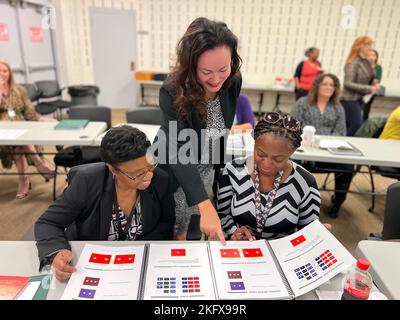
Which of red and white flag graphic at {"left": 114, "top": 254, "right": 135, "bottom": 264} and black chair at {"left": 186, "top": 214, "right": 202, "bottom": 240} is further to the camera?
black chair at {"left": 186, "top": 214, "right": 202, "bottom": 240}

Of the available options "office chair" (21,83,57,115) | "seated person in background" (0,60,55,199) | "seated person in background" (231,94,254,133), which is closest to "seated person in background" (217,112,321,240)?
"seated person in background" (231,94,254,133)

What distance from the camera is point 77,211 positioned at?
119 cm

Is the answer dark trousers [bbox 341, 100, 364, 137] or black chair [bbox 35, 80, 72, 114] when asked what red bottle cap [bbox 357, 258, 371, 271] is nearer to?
dark trousers [bbox 341, 100, 364, 137]

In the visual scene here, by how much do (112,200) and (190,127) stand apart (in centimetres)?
42

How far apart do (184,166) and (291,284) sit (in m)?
0.54

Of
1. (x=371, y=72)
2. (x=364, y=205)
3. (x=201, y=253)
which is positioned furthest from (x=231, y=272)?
(x=371, y=72)

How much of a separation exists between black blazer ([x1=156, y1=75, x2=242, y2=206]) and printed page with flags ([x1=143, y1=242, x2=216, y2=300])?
0.17 m

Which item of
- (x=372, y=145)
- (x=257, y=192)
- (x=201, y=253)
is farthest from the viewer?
(x=372, y=145)

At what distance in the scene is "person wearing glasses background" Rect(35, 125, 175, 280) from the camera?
1.13 meters

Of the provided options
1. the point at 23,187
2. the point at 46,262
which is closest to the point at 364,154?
the point at 46,262

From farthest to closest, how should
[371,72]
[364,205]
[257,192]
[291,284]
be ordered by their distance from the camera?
[371,72]
[364,205]
[257,192]
[291,284]

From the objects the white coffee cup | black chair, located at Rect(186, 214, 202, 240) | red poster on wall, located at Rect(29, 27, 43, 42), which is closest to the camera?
black chair, located at Rect(186, 214, 202, 240)

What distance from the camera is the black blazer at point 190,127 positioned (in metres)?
1.15
